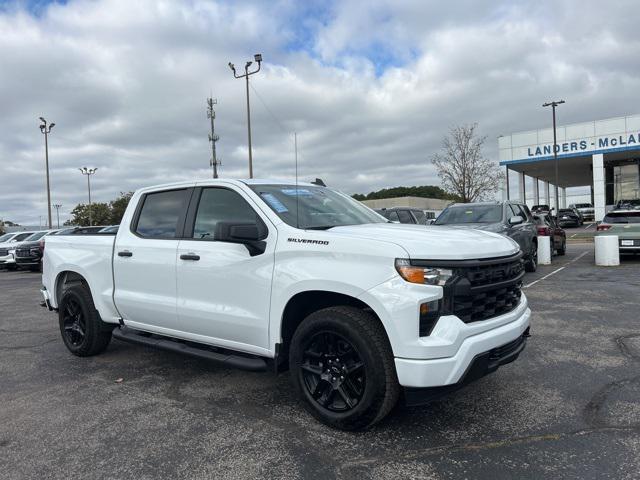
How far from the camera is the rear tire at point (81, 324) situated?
5.54m

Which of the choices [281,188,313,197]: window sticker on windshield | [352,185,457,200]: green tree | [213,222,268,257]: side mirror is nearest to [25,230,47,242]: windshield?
[281,188,313,197]: window sticker on windshield

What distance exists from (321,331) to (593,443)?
74.8 inches

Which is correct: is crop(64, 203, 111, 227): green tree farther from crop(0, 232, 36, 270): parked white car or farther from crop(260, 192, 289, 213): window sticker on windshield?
crop(260, 192, 289, 213): window sticker on windshield

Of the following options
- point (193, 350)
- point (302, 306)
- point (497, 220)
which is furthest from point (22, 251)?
point (302, 306)

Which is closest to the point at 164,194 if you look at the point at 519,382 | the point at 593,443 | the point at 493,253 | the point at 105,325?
the point at 105,325

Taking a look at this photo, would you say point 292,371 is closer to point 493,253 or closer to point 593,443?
point 493,253

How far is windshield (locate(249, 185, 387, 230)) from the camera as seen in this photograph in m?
4.09

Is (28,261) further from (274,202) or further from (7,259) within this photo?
(274,202)

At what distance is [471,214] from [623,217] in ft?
18.6

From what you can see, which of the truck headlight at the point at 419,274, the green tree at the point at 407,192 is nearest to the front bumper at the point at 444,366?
the truck headlight at the point at 419,274

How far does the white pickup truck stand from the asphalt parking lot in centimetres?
37

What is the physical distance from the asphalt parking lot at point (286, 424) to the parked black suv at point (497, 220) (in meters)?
5.18

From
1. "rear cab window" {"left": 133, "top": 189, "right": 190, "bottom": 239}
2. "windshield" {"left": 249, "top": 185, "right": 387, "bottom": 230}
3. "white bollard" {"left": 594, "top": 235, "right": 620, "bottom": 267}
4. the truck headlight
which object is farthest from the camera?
"white bollard" {"left": 594, "top": 235, "right": 620, "bottom": 267}

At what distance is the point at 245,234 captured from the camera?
12.3 ft
